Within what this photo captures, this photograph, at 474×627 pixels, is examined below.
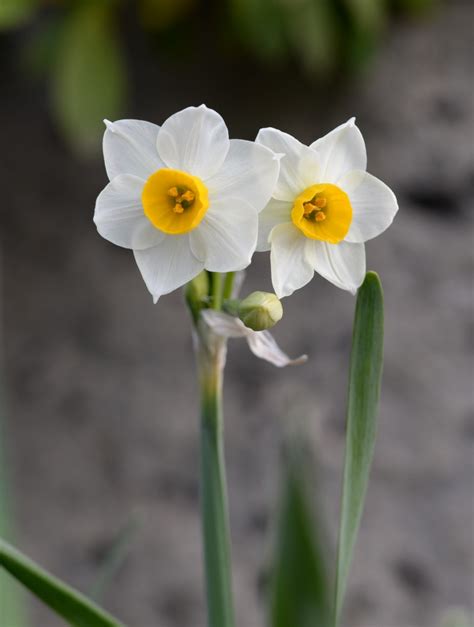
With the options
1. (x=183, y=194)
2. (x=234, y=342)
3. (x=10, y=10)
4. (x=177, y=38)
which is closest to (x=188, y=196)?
(x=183, y=194)

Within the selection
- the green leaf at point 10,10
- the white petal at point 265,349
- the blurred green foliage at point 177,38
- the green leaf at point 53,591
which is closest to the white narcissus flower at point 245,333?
the white petal at point 265,349

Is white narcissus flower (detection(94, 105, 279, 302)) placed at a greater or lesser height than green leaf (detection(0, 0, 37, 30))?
lesser

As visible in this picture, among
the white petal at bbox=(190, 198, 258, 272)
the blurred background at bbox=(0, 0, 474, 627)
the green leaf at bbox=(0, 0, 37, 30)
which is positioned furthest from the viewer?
the blurred background at bbox=(0, 0, 474, 627)

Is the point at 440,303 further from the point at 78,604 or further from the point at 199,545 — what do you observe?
the point at 78,604

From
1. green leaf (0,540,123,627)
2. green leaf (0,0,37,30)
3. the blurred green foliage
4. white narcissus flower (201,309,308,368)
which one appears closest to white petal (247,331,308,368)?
white narcissus flower (201,309,308,368)

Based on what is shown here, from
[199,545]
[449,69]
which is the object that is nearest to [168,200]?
[199,545]

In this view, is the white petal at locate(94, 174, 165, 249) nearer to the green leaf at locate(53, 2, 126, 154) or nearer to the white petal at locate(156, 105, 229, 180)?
the white petal at locate(156, 105, 229, 180)

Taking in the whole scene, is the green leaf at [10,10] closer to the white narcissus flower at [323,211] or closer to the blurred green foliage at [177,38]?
the blurred green foliage at [177,38]
